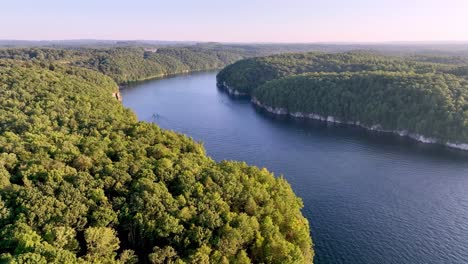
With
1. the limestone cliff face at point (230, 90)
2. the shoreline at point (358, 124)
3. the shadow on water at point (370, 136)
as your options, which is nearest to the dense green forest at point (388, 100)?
the shoreline at point (358, 124)

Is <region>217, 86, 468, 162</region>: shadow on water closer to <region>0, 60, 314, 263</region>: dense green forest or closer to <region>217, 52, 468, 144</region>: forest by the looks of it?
<region>217, 52, 468, 144</region>: forest

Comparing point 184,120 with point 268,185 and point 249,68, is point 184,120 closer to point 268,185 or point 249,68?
point 268,185

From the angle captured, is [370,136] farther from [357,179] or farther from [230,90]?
[230,90]

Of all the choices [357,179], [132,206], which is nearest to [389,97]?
[357,179]

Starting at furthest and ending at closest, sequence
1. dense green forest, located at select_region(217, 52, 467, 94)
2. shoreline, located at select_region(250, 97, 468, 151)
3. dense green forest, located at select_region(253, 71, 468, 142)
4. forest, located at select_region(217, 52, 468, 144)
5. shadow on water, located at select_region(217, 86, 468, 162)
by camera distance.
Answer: dense green forest, located at select_region(217, 52, 467, 94), forest, located at select_region(217, 52, 468, 144), dense green forest, located at select_region(253, 71, 468, 142), shoreline, located at select_region(250, 97, 468, 151), shadow on water, located at select_region(217, 86, 468, 162)

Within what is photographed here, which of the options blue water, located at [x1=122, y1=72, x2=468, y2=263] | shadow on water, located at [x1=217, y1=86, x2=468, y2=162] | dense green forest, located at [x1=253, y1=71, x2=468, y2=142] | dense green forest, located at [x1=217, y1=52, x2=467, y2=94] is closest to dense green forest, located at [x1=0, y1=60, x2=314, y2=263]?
blue water, located at [x1=122, y1=72, x2=468, y2=263]

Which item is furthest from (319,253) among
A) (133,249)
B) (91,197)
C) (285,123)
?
(285,123)
